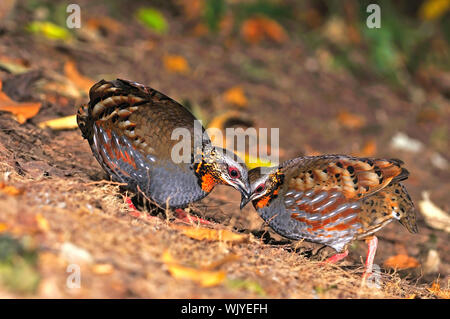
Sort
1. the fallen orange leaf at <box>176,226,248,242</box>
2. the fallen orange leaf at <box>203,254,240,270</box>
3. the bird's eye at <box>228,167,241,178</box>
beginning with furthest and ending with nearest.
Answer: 1. the bird's eye at <box>228,167,241,178</box>
2. the fallen orange leaf at <box>176,226,248,242</box>
3. the fallen orange leaf at <box>203,254,240,270</box>

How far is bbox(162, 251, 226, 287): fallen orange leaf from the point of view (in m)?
3.21

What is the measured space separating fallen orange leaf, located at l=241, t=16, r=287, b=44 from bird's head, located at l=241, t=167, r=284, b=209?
18.9 feet

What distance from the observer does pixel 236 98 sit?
27.2 feet

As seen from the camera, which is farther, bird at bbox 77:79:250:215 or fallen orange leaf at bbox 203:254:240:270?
bird at bbox 77:79:250:215

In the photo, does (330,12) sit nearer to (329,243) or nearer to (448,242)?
(448,242)

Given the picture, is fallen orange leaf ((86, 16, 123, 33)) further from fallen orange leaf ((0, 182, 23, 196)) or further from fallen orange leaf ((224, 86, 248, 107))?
fallen orange leaf ((0, 182, 23, 196))

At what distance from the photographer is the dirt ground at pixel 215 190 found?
3.18 m

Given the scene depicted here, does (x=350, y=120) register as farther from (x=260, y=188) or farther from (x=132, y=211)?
(x=132, y=211)

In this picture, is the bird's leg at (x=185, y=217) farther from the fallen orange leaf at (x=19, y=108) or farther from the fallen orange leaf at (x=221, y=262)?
the fallen orange leaf at (x=19, y=108)

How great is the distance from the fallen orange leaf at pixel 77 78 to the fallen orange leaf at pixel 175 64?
1621 millimetres

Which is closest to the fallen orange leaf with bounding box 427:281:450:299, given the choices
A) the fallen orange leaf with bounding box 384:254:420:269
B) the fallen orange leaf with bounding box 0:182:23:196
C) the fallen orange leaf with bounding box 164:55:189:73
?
the fallen orange leaf with bounding box 384:254:420:269
